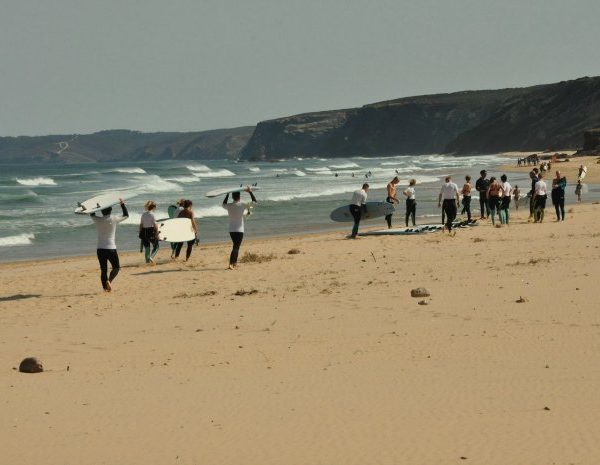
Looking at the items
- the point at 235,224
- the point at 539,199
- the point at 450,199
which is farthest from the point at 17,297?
the point at 539,199

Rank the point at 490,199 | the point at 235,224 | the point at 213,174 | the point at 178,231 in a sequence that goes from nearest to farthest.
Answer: the point at 235,224 < the point at 178,231 < the point at 490,199 < the point at 213,174

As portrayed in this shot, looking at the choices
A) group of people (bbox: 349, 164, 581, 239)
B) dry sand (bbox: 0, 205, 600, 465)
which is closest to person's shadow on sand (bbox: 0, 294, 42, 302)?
dry sand (bbox: 0, 205, 600, 465)

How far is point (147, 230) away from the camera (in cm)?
1582

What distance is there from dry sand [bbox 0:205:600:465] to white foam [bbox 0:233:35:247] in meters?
11.1

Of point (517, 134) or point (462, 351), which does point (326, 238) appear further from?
point (517, 134)

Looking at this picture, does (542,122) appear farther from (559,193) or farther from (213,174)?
(559,193)

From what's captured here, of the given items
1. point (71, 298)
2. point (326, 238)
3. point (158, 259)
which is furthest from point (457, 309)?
point (326, 238)

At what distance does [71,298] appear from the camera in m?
12.4

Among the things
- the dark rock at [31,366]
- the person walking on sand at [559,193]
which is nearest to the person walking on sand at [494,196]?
the person walking on sand at [559,193]

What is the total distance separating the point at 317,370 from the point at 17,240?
19273 millimetres

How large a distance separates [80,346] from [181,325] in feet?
4.07

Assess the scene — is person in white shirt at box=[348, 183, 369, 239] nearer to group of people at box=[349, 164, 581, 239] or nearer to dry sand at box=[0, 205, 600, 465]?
group of people at box=[349, 164, 581, 239]

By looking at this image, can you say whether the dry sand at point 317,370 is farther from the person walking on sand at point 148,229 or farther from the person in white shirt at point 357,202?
the person in white shirt at point 357,202

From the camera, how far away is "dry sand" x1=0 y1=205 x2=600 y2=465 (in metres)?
5.20
